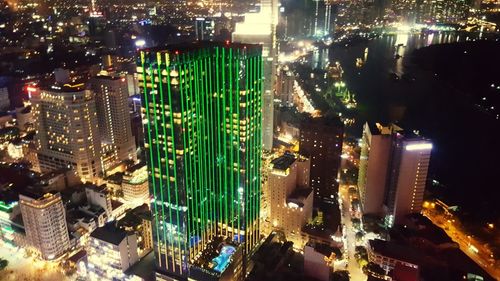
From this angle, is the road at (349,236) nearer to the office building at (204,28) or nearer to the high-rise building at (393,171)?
the high-rise building at (393,171)

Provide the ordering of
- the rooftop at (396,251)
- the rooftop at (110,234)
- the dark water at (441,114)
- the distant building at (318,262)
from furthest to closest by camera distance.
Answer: the dark water at (441,114)
the rooftop at (396,251)
the distant building at (318,262)
the rooftop at (110,234)

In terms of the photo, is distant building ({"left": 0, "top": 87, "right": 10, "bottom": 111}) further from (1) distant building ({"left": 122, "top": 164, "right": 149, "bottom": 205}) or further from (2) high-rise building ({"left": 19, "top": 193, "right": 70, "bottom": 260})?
(2) high-rise building ({"left": 19, "top": 193, "right": 70, "bottom": 260})

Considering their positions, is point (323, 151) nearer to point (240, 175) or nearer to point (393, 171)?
point (393, 171)

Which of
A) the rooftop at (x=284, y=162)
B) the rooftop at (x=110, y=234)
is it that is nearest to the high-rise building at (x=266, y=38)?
the rooftop at (x=284, y=162)

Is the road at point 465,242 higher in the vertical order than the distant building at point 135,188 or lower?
lower

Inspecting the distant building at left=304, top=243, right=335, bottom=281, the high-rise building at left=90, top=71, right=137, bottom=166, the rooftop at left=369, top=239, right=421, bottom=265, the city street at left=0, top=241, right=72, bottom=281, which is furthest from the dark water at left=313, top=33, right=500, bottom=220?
the city street at left=0, top=241, right=72, bottom=281
